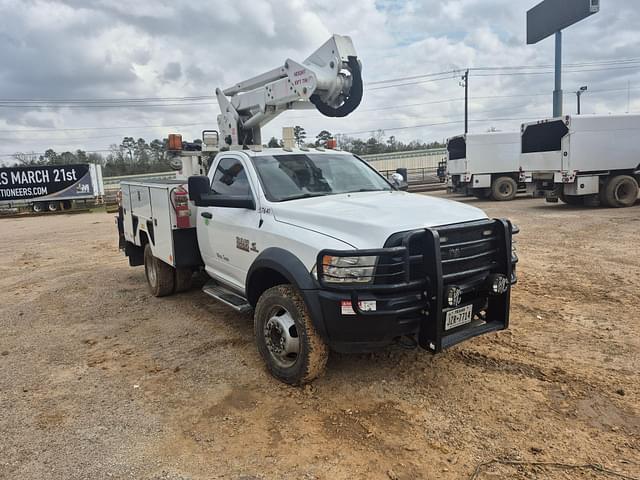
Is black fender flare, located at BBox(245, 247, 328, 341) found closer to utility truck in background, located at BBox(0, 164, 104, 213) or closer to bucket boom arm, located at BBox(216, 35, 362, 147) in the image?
bucket boom arm, located at BBox(216, 35, 362, 147)

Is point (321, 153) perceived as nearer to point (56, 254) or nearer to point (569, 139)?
point (56, 254)

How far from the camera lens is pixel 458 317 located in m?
3.56

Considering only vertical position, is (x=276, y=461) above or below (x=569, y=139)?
below

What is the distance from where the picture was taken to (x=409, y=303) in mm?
3295

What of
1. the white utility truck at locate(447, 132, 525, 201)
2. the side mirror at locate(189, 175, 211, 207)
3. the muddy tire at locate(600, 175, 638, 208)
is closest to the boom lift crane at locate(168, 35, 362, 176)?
the side mirror at locate(189, 175, 211, 207)

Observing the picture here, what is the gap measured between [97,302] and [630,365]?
6508mm

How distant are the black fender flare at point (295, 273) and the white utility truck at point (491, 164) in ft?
56.7

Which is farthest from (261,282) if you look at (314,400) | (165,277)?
(165,277)

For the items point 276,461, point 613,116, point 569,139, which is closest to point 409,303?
point 276,461

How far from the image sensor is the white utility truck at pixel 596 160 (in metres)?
14.6

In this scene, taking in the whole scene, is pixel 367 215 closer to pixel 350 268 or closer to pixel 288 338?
pixel 350 268

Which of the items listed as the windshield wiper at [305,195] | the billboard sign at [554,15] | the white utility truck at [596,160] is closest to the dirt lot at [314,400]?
the windshield wiper at [305,195]

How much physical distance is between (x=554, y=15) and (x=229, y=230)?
35.6 metres

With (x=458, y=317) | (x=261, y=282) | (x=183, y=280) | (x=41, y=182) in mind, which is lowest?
(x=183, y=280)
